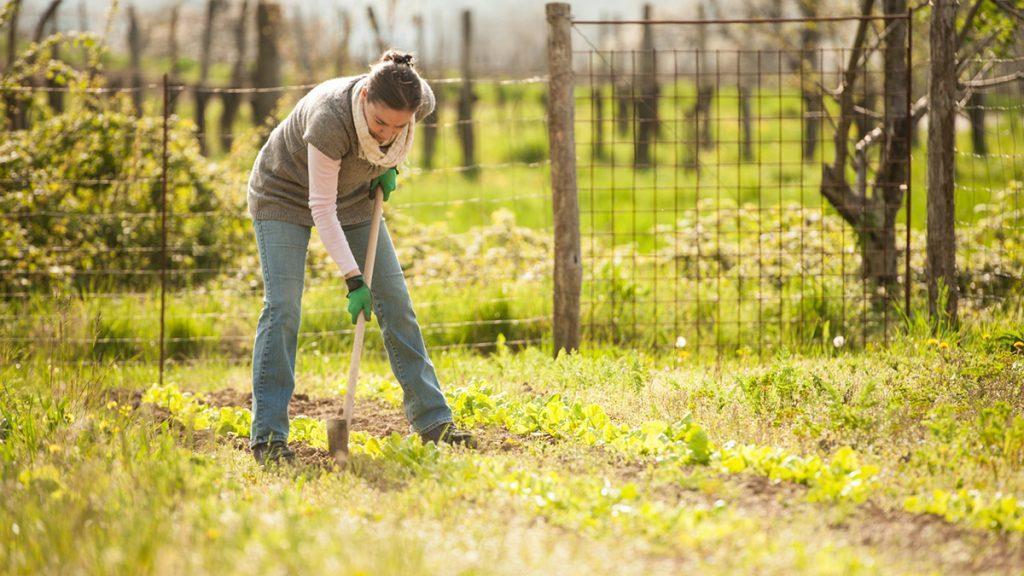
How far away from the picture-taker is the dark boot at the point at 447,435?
423cm

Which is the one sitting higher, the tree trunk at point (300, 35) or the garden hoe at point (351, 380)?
the tree trunk at point (300, 35)

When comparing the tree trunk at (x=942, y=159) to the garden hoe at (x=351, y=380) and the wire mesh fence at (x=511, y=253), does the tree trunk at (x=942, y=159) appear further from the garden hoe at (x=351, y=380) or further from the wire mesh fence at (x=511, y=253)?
the garden hoe at (x=351, y=380)

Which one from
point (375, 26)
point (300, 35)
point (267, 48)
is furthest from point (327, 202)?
point (300, 35)

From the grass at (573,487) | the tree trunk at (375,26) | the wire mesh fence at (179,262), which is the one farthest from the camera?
the tree trunk at (375,26)

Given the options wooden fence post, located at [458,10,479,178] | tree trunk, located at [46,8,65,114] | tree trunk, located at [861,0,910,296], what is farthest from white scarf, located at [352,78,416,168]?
wooden fence post, located at [458,10,479,178]

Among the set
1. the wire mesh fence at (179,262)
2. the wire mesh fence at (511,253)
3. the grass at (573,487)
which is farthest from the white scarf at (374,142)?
the wire mesh fence at (179,262)

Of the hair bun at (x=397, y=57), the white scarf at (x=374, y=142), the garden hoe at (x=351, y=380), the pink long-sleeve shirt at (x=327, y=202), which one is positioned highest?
the hair bun at (x=397, y=57)

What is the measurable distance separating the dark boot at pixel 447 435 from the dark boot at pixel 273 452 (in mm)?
525

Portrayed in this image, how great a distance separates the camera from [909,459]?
3.71 m

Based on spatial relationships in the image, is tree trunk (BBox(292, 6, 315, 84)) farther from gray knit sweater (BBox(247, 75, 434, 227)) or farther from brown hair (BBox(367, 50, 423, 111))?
brown hair (BBox(367, 50, 423, 111))

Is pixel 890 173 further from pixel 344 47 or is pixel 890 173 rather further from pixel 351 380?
pixel 344 47

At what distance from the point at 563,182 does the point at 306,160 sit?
207 cm

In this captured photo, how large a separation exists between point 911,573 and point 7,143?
19.1 feet

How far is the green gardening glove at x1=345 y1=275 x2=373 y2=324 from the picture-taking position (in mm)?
3979
